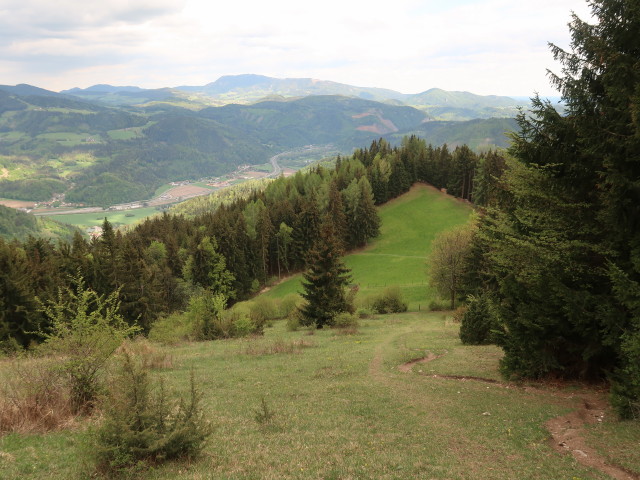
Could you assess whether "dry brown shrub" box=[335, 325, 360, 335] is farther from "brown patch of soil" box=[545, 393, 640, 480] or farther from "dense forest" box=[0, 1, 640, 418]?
"brown patch of soil" box=[545, 393, 640, 480]

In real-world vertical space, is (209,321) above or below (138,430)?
below

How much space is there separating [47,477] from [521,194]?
62.2ft

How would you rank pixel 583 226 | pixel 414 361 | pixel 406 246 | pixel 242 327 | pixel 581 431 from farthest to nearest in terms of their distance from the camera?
pixel 406 246 → pixel 242 327 → pixel 414 361 → pixel 583 226 → pixel 581 431

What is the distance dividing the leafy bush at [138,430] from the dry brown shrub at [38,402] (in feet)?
12.9

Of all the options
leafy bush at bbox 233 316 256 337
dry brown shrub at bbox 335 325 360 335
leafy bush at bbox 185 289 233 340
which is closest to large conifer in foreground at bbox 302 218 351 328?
dry brown shrub at bbox 335 325 360 335

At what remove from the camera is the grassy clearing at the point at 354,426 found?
32.6 ft

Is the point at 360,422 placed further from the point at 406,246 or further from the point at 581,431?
the point at 406,246

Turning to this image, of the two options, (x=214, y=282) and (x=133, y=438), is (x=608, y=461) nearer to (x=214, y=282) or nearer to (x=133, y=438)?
(x=133, y=438)

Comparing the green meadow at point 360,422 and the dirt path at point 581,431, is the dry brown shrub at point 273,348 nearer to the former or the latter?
the green meadow at point 360,422

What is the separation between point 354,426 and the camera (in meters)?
13.5

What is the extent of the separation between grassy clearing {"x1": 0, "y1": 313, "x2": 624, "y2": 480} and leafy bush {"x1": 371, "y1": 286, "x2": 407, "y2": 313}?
3123 centimetres

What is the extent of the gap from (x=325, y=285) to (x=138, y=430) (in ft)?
109

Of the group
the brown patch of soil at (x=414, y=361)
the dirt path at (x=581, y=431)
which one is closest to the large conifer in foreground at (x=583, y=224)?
the dirt path at (x=581, y=431)

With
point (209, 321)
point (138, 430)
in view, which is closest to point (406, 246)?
point (209, 321)
